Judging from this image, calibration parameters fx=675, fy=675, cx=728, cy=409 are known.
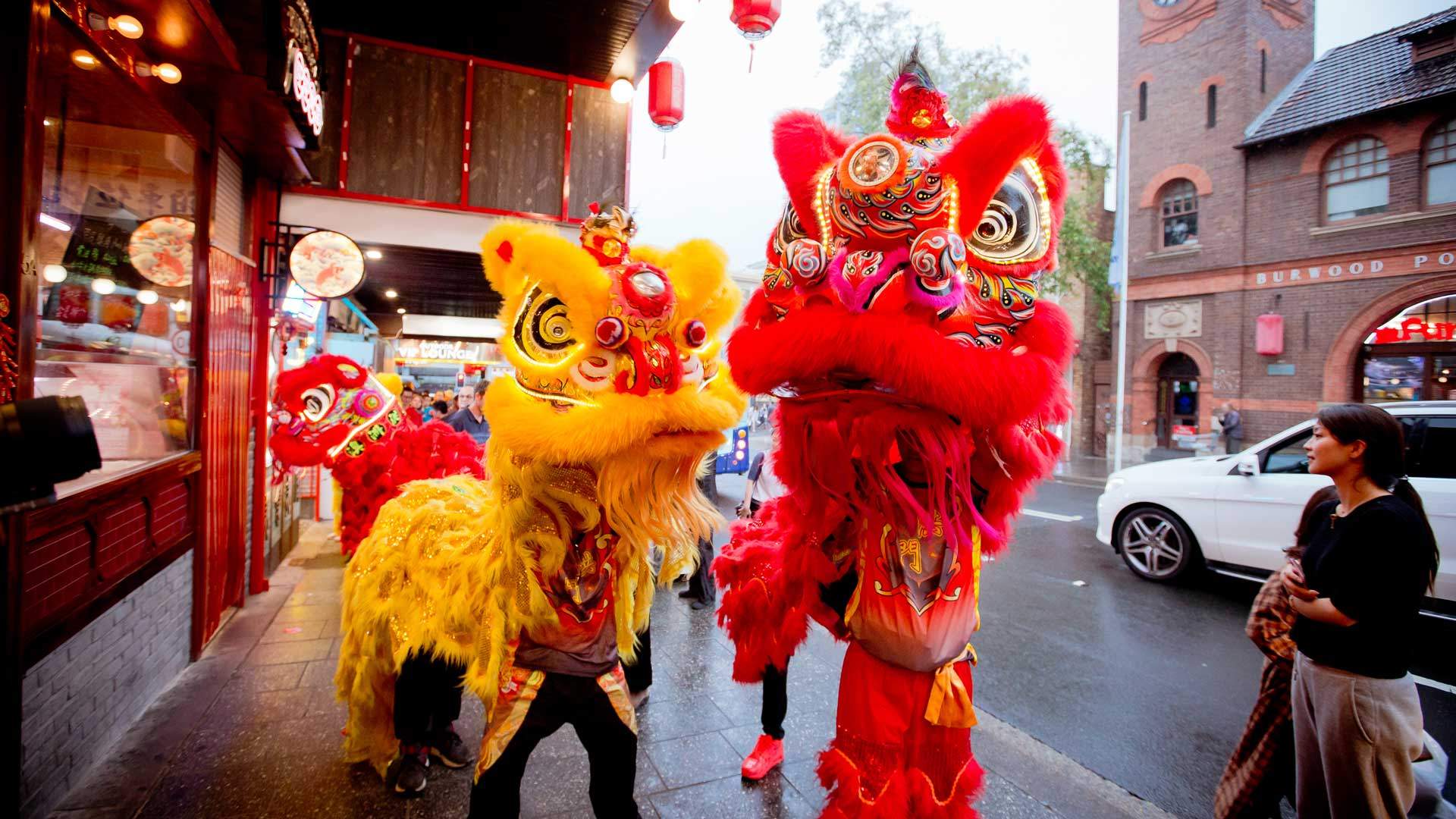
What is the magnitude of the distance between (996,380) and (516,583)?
1.41 metres

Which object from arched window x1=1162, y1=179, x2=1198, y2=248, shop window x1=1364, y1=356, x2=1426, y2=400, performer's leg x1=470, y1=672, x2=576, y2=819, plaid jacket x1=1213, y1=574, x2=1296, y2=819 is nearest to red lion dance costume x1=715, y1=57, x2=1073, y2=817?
performer's leg x1=470, y1=672, x2=576, y2=819

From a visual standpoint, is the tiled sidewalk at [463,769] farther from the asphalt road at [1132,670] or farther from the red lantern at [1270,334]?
the red lantern at [1270,334]

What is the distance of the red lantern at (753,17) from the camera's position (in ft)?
17.0

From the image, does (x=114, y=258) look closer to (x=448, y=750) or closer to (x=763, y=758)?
(x=448, y=750)

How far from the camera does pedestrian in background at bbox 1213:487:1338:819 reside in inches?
95.2

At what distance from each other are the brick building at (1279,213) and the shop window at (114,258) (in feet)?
55.5

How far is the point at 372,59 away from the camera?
5879 millimetres

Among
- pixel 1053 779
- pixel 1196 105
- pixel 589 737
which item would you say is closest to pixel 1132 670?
pixel 1053 779

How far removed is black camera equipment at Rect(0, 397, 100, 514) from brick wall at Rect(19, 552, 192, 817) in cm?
199

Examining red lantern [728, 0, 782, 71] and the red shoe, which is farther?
red lantern [728, 0, 782, 71]

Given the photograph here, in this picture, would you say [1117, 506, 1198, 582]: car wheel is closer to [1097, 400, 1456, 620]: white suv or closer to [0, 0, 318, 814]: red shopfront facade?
[1097, 400, 1456, 620]: white suv

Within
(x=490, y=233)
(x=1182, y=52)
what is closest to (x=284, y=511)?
(x=490, y=233)

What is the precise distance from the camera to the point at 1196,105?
15273 mm

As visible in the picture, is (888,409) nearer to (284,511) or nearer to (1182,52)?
(284,511)
